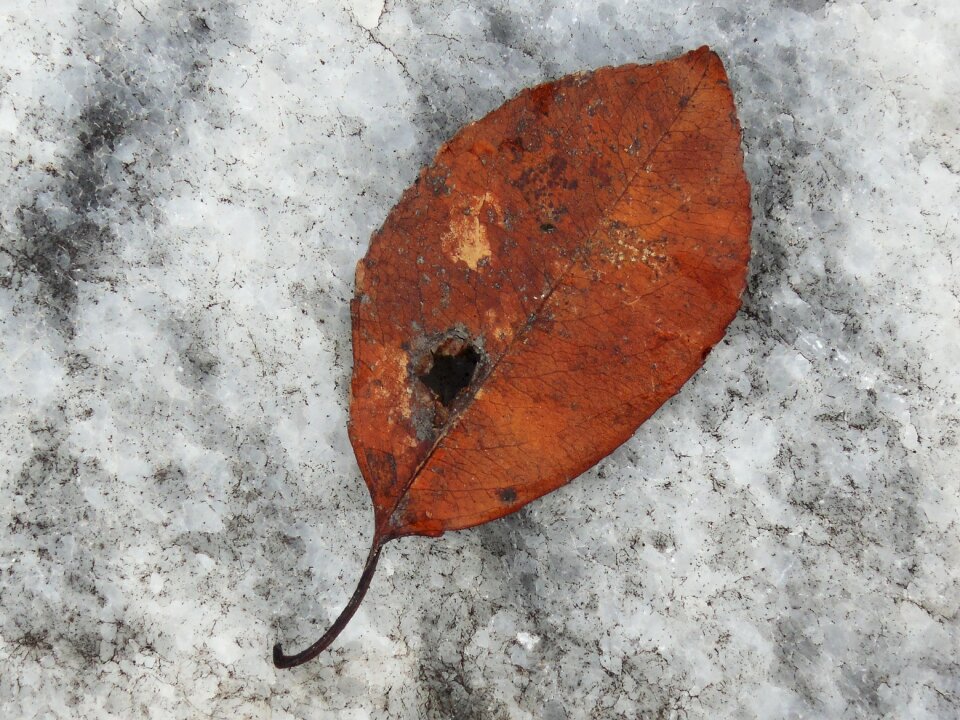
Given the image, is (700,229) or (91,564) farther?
(91,564)

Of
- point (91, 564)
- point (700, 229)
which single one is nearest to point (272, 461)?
point (91, 564)

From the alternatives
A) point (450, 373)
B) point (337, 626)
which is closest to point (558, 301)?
point (450, 373)

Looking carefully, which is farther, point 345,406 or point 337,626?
point 345,406

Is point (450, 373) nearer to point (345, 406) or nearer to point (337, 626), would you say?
point (345, 406)

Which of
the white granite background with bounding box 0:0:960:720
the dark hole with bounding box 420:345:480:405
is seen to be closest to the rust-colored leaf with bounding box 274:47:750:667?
the dark hole with bounding box 420:345:480:405

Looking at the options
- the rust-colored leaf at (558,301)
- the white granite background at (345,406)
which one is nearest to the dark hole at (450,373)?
the rust-colored leaf at (558,301)

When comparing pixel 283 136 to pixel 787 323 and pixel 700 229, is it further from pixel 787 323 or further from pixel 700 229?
pixel 787 323
